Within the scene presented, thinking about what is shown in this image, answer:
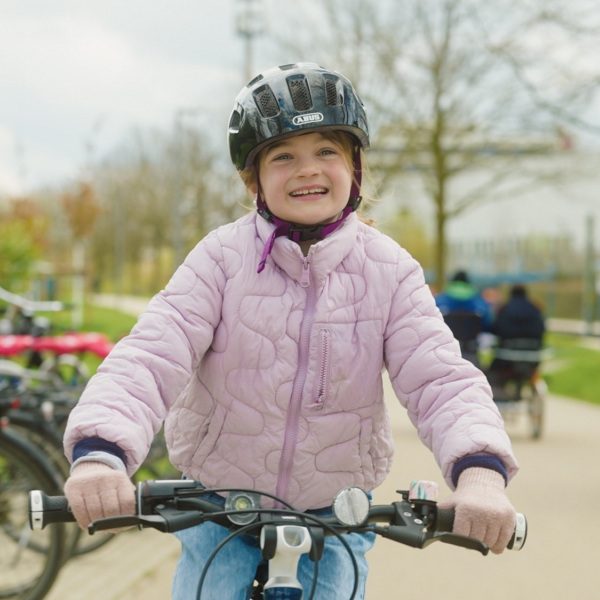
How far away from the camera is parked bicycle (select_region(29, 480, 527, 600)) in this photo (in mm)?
1879

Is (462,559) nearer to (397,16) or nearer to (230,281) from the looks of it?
(230,281)

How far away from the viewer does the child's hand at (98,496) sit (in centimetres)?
190

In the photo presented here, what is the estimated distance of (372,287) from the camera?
251 centimetres

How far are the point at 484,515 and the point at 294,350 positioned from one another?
0.64 meters

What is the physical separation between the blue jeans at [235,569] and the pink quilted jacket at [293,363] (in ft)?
0.51

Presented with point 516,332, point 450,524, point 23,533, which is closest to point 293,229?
point 450,524

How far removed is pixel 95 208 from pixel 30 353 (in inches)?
1013

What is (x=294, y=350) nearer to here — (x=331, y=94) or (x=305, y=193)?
(x=305, y=193)

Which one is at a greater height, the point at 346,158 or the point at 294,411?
the point at 346,158

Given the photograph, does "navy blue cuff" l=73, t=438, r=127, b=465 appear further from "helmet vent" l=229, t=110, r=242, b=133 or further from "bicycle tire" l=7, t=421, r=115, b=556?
"bicycle tire" l=7, t=421, r=115, b=556

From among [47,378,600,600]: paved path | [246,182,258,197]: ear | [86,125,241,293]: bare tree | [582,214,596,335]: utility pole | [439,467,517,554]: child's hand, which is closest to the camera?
[439,467,517,554]: child's hand

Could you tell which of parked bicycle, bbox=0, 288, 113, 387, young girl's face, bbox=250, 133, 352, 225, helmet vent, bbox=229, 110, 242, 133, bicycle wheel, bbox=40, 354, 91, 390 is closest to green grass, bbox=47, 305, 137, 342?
parked bicycle, bbox=0, 288, 113, 387

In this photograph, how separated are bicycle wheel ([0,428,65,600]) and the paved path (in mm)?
257

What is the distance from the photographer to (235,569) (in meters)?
2.28
